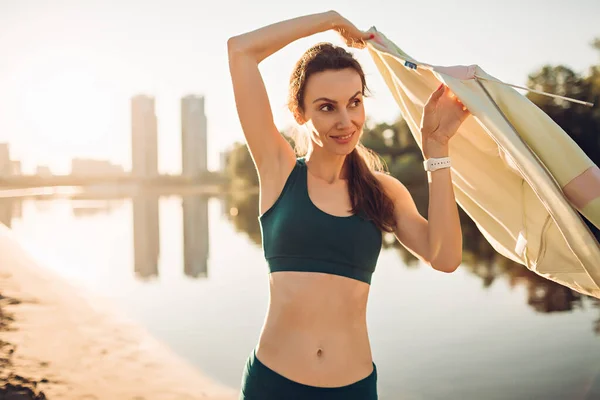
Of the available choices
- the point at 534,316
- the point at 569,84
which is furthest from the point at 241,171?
the point at 534,316

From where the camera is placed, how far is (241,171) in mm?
82688

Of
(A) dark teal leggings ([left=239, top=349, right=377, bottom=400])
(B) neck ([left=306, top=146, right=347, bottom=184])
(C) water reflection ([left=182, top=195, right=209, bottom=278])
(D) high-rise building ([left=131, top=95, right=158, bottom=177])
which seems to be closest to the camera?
(A) dark teal leggings ([left=239, top=349, right=377, bottom=400])

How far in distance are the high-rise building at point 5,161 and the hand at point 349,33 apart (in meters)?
114

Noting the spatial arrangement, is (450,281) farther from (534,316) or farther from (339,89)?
(339,89)

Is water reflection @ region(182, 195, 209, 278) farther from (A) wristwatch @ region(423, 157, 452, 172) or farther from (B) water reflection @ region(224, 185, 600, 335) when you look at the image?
(A) wristwatch @ region(423, 157, 452, 172)

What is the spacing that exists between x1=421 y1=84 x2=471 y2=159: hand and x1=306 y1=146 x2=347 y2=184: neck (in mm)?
337

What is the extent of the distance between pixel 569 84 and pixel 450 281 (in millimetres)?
28406

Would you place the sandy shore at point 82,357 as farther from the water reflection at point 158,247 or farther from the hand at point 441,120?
the hand at point 441,120

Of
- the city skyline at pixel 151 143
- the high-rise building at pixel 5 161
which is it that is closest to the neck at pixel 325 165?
the high-rise building at pixel 5 161

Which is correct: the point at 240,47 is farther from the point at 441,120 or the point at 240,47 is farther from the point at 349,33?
the point at 441,120

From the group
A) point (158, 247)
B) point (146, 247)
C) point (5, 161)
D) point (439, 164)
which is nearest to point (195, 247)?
point (158, 247)

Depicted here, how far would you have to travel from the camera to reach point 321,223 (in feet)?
7.06

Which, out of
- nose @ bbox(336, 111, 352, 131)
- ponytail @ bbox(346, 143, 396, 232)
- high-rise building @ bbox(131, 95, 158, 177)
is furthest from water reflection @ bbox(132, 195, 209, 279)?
high-rise building @ bbox(131, 95, 158, 177)

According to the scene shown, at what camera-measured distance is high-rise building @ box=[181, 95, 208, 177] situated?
434 ft
